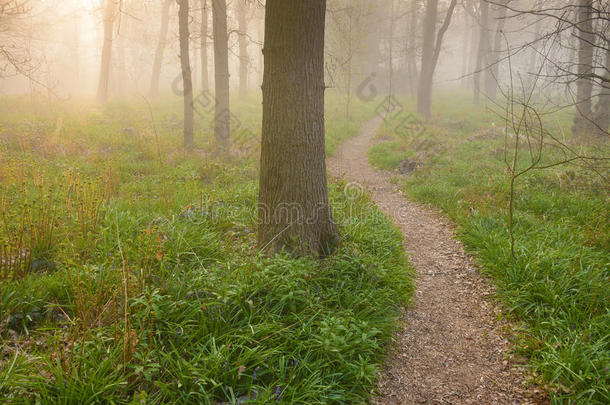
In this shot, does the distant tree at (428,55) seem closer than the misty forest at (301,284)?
No

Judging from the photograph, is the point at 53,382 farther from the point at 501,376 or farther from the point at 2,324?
the point at 501,376

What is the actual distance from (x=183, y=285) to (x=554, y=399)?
135 inches

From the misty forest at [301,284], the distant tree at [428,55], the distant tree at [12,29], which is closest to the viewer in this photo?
the misty forest at [301,284]

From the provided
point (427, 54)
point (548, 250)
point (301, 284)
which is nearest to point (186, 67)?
point (301, 284)

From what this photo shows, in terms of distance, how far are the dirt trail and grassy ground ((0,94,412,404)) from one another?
273 millimetres

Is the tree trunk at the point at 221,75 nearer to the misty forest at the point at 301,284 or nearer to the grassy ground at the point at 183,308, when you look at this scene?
the misty forest at the point at 301,284

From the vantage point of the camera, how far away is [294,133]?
3994 millimetres

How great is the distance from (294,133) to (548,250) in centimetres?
372

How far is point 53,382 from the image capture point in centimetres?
238

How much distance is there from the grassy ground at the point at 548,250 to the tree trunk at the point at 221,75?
232 inches

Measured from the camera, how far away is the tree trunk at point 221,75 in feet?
34.6

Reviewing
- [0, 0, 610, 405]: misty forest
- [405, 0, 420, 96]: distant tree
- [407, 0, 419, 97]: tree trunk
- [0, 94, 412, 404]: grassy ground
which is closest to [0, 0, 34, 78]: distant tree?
[0, 0, 610, 405]: misty forest

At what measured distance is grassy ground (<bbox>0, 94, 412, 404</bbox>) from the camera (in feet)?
8.37

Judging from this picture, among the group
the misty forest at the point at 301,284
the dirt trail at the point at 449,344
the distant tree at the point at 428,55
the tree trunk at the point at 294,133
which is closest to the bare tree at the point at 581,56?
the misty forest at the point at 301,284
